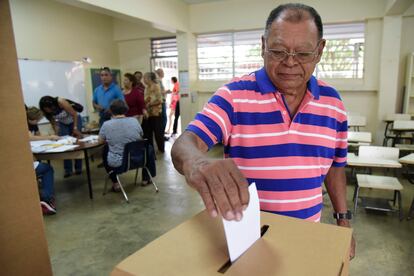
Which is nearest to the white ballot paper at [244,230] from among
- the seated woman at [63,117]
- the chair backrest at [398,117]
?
the seated woman at [63,117]

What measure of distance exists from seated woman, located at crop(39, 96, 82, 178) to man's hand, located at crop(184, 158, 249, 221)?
13.9ft

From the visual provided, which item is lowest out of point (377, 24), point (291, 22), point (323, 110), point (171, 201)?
point (171, 201)

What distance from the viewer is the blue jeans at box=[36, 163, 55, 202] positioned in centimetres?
341

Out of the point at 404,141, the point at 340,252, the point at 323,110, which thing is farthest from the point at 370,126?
the point at 340,252

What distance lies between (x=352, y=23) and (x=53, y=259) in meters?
5.91

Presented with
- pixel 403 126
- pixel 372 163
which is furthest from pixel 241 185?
pixel 403 126

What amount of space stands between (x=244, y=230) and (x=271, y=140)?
1.37 ft

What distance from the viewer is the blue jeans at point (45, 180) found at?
11.2ft

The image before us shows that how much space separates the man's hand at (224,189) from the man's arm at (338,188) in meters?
0.81

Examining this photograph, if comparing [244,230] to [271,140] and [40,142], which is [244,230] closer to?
[271,140]

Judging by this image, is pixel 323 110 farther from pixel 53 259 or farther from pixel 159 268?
Answer: pixel 53 259

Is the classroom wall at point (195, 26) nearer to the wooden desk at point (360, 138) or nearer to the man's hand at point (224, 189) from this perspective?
the wooden desk at point (360, 138)

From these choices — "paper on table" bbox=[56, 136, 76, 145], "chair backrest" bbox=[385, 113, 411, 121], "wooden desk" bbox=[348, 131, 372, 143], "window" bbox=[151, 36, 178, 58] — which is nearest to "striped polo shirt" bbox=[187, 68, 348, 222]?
"paper on table" bbox=[56, 136, 76, 145]

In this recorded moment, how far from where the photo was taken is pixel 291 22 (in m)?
0.90
